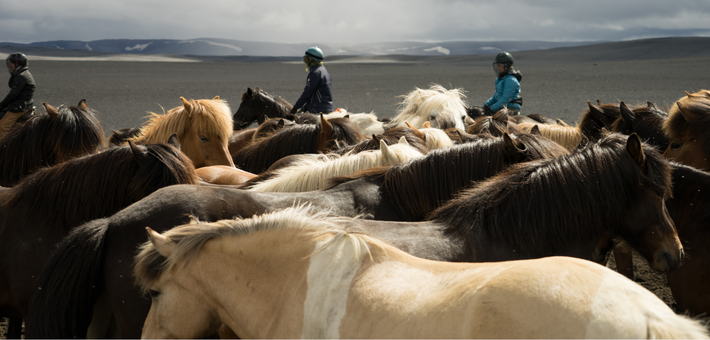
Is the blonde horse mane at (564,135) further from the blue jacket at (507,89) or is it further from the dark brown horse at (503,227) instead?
the dark brown horse at (503,227)

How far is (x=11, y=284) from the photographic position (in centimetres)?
261

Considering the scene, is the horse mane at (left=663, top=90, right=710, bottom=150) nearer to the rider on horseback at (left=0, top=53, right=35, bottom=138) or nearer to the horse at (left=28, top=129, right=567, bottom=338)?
the horse at (left=28, top=129, right=567, bottom=338)

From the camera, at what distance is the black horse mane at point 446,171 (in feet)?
9.35

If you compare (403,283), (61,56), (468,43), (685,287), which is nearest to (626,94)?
(685,287)

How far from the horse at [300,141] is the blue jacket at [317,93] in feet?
7.52

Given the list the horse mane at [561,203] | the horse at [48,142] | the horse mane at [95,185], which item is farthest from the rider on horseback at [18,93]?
the horse mane at [561,203]

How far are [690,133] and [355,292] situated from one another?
3634 mm

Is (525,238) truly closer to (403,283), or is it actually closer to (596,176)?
(596,176)

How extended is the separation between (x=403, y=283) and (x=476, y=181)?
1.46m

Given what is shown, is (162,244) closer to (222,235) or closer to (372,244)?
(222,235)

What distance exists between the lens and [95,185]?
2723 millimetres

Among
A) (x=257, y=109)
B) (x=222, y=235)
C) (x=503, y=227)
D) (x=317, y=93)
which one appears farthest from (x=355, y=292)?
(x=257, y=109)

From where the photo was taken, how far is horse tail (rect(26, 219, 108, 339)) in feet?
7.05

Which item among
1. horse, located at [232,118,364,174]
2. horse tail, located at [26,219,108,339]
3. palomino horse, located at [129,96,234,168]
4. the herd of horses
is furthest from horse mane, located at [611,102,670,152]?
horse tail, located at [26,219,108,339]
